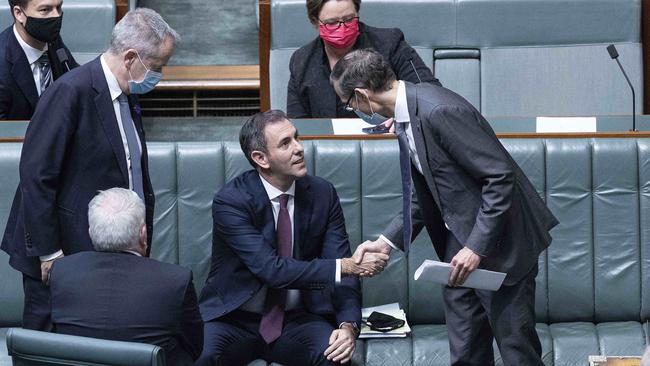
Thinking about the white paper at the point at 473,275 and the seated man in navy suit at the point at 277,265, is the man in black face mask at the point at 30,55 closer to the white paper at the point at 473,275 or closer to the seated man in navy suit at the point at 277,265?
the seated man in navy suit at the point at 277,265

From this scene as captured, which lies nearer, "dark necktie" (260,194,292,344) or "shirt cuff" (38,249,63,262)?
"shirt cuff" (38,249,63,262)

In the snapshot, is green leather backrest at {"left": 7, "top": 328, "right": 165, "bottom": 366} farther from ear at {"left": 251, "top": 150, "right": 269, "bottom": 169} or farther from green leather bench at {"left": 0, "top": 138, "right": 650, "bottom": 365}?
green leather bench at {"left": 0, "top": 138, "right": 650, "bottom": 365}

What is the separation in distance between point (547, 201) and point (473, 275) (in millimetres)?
777

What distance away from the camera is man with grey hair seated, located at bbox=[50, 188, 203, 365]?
7.52 ft

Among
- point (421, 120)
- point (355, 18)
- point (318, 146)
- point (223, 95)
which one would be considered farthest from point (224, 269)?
point (223, 95)

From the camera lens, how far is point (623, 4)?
4465 millimetres

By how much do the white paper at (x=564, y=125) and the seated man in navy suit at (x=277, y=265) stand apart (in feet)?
2.38

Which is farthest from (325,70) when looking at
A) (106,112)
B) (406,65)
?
(106,112)

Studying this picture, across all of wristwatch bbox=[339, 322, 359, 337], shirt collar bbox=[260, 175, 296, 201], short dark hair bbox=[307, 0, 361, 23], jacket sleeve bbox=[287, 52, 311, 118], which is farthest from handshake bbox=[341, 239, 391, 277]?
short dark hair bbox=[307, 0, 361, 23]

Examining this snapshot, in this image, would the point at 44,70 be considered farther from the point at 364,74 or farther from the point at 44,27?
the point at 364,74

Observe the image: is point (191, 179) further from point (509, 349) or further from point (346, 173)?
point (509, 349)

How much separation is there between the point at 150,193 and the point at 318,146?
1.98ft

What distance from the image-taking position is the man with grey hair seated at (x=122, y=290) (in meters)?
2.29

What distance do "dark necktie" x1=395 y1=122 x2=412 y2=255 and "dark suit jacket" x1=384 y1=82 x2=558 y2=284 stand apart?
0.06m
